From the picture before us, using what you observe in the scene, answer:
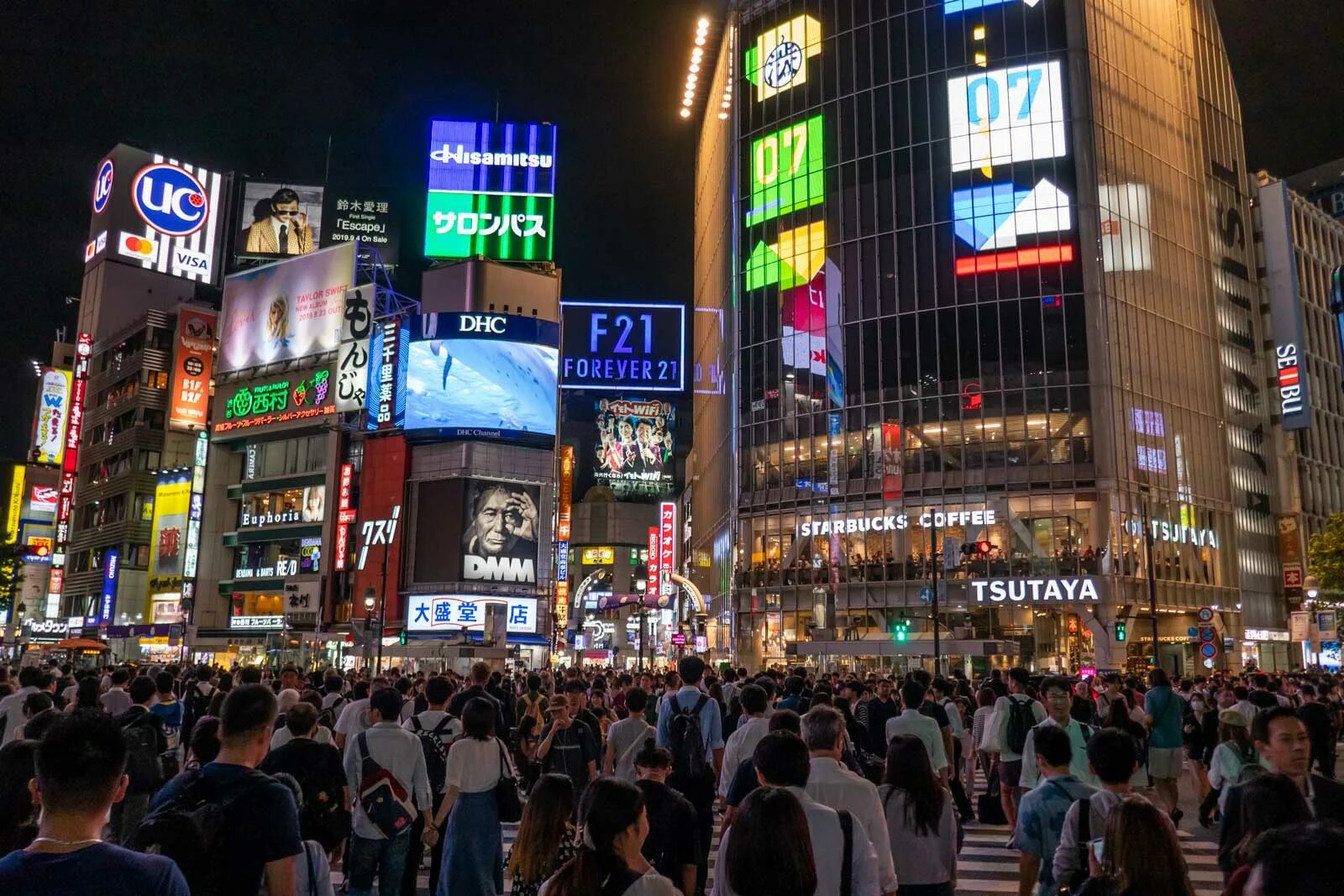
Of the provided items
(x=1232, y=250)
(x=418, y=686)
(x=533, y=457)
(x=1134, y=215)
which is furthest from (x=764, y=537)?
(x=418, y=686)

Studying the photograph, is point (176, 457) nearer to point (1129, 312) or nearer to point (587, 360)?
point (587, 360)

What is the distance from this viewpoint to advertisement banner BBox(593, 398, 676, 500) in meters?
130

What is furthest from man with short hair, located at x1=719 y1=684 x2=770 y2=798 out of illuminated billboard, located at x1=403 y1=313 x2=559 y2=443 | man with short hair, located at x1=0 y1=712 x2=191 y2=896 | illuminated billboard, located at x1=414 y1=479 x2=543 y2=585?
illuminated billboard, located at x1=403 y1=313 x2=559 y2=443

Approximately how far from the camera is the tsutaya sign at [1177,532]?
173 ft

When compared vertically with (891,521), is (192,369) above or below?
above

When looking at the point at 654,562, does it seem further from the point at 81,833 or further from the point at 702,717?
the point at 81,833

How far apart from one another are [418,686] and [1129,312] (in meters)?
47.7

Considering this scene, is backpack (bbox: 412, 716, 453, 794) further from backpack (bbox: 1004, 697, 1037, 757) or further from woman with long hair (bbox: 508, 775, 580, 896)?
backpack (bbox: 1004, 697, 1037, 757)

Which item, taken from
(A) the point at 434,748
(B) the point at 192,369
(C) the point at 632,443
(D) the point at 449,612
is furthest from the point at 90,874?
(C) the point at 632,443

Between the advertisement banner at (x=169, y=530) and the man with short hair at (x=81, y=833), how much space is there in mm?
79991

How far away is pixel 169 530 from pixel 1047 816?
8267cm

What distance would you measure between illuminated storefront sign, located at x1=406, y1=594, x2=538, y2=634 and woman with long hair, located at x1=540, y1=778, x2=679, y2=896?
202ft

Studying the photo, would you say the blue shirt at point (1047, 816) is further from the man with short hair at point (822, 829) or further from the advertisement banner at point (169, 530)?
the advertisement banner at point (169, 530)

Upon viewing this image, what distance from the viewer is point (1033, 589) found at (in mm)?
51750
